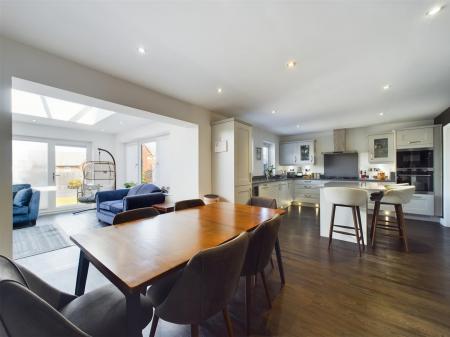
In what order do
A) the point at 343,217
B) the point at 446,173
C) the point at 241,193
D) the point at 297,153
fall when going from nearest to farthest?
the point at 343,217, the point at 446,173, the point at 241,193, the point at 297,153

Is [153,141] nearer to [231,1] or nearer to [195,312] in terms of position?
[231,1]

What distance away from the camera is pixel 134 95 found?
268 cm

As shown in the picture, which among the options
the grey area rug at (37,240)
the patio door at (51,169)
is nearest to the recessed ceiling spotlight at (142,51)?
the grey area rug at (37,240)

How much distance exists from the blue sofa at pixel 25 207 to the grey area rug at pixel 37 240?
28 centimetres

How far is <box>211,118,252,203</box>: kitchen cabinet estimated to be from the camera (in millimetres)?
3580

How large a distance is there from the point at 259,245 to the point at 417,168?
5046mm

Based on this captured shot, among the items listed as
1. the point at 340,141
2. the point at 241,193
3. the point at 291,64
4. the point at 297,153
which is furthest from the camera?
the point at 297,153

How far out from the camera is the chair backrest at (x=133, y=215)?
1.66m

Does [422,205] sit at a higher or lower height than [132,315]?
lower

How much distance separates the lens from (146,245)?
3.76 ft

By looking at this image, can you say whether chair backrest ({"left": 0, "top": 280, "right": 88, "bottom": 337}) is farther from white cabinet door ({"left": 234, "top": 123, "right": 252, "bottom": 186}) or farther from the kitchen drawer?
the kitchen drawer

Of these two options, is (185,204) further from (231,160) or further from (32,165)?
(32,165)

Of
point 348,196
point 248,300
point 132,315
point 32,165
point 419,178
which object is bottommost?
point 248,300

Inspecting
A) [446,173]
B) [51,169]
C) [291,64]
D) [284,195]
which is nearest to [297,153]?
[284,195]
